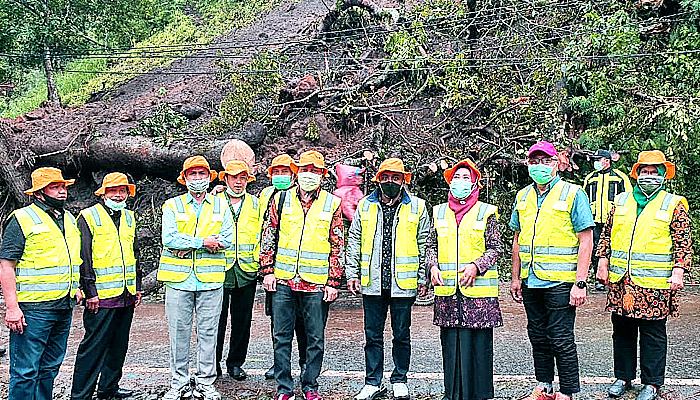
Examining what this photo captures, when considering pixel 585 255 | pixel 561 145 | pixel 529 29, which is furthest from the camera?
pixel 529 29

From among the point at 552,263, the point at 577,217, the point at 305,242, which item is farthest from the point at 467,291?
the point at 305,242

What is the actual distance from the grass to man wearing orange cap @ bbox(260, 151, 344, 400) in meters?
14.9

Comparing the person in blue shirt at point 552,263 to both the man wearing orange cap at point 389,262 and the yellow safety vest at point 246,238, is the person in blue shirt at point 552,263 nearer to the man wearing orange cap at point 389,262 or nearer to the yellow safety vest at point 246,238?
the man wearing orange cap at point 389,262

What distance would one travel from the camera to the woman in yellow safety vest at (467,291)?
17.7ft

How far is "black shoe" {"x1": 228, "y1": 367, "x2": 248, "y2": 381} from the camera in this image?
6480mm

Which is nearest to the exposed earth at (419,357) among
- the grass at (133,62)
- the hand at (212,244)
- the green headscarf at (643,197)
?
the hand at (212,244)

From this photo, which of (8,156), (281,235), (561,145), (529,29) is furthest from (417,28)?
(281,235)

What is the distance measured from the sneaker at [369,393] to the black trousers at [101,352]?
7.11ft

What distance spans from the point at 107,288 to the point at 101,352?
0.55 m

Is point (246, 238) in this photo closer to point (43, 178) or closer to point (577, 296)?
point (43, 178)

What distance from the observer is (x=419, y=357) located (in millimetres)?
7227

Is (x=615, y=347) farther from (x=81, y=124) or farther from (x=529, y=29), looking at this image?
(x=81, y=124)

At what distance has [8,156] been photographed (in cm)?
1327

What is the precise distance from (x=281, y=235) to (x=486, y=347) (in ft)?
6.32
